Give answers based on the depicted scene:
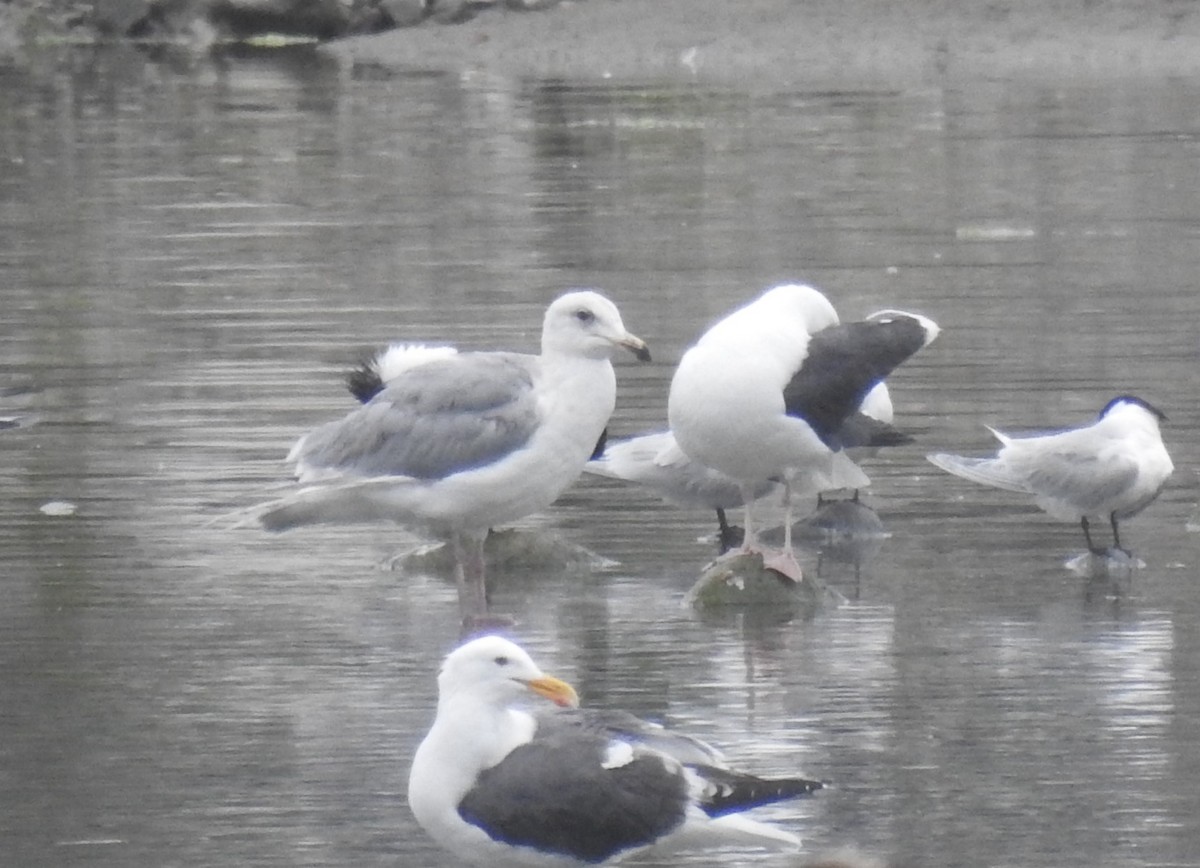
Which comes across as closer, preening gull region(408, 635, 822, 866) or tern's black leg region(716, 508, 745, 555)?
preening gull region(408, 635, 822, 866)

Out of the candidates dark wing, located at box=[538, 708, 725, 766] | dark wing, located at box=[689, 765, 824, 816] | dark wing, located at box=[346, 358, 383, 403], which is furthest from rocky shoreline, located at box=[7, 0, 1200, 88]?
dark wing, located at box=[689, 765, 824, 816]

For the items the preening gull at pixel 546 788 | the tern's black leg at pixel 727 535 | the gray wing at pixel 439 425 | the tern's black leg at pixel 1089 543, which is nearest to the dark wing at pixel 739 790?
the preening gull at pixel 546 788

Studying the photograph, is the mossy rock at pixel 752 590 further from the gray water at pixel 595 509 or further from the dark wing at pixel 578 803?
the dark wing at pixel 578 803

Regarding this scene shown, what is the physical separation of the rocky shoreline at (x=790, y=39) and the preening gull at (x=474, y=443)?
59.7 ft

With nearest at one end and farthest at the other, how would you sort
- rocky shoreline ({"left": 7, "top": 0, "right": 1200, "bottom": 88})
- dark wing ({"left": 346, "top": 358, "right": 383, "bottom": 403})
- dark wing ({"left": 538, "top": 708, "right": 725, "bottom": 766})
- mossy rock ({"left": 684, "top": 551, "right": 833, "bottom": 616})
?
dark wing ({"left": 538, "top": 708, "right": 725, "bottom": 766}), mossy rock ({"left": 684, "top": 551, "right": 833, "bottom": 616}), dark wing ({"left": 346, "top": 358, "right": 383, "bottom": 403}), rocky shoreline ({"left": 7, "top": 0, "right": 1200, "bottom": 88})

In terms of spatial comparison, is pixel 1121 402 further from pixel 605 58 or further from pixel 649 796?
pixel 605 58

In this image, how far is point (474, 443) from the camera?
27.1ft

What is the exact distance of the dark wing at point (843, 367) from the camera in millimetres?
8703

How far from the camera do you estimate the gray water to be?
6.69 metres

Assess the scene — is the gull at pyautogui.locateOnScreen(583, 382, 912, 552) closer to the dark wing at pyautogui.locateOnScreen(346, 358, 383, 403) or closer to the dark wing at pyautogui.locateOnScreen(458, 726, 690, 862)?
the dark wing at pyautogui.locateOnScreen(346, 358, 383, 403)

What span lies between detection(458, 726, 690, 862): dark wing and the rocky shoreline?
68.0 ft

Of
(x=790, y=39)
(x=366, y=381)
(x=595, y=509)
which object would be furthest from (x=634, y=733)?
(x=790, y=39)

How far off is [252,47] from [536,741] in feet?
95.4

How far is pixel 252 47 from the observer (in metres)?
34.2
